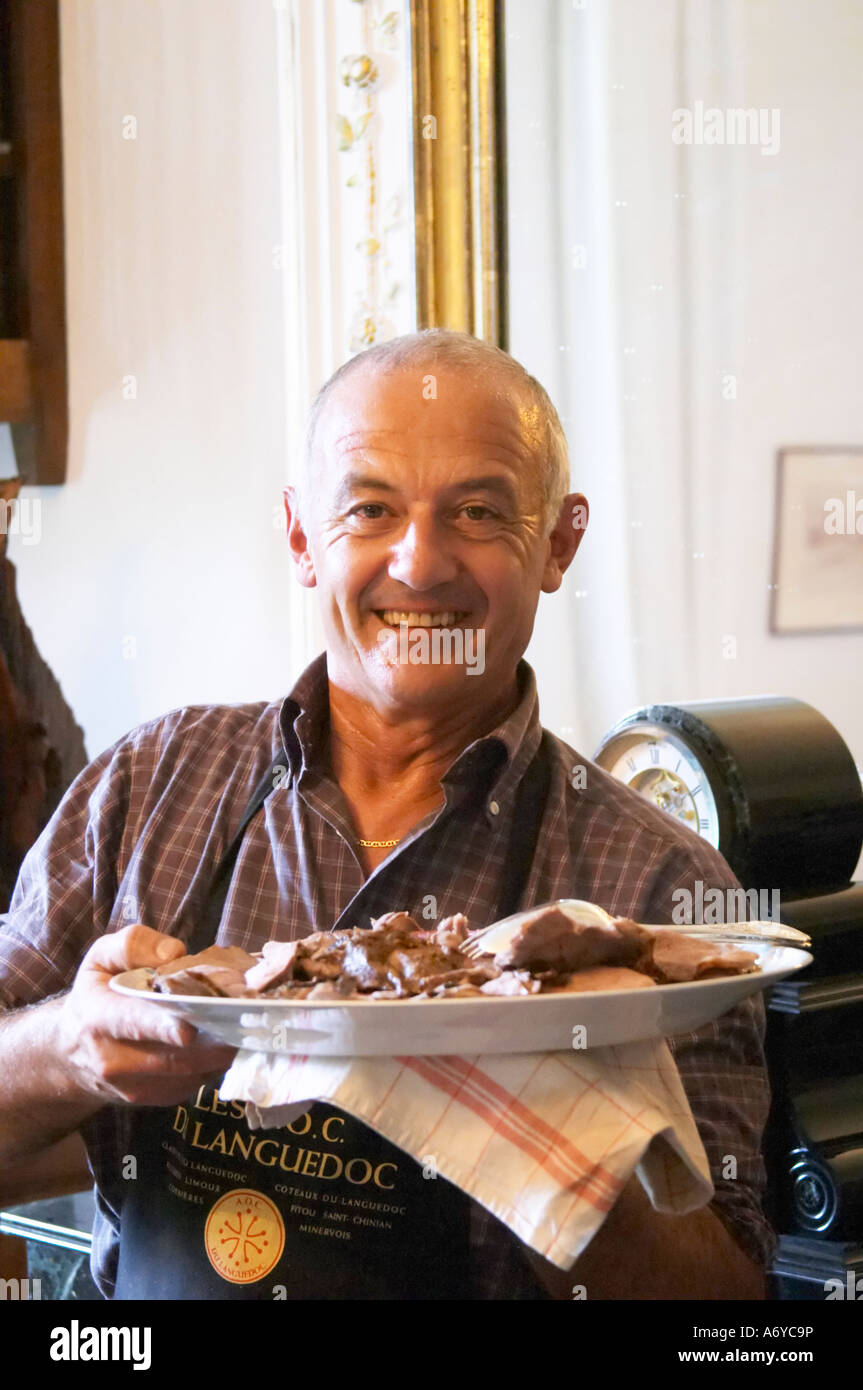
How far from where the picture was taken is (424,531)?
48.1 inches

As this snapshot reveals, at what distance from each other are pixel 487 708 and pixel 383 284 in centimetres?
103

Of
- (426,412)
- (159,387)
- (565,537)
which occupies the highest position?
(159,387)

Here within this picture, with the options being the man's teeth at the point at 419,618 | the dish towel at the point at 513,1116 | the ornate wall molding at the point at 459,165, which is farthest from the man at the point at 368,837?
the ornate wall molding at the point at 459,165

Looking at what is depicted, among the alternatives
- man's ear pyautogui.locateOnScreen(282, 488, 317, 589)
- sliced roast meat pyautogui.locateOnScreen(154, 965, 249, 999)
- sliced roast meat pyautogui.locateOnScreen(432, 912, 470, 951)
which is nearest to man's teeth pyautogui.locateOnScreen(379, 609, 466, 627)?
man's ear pyautogui.locateOnScreen(282, 488, 317, 589)

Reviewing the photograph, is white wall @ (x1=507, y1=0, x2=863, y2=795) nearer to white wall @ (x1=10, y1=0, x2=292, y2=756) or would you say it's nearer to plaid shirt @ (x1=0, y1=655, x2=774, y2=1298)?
white wall @ (x1=10, y1=0, x2=292, y2=756)

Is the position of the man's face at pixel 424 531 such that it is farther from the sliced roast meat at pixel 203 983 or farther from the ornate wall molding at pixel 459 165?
the ornate wall molding at pixel 459 165

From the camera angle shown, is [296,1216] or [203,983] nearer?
[203,983]

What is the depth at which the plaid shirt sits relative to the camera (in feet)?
3.92

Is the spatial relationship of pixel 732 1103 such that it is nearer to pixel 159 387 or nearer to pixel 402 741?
pixel 402 741

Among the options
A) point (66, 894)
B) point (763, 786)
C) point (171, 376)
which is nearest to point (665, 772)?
point (763, 786)

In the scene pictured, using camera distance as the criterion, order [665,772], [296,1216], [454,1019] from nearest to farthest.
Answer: [454,1019], [296,1216], [665,772]

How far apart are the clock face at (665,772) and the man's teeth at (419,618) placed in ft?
0.98

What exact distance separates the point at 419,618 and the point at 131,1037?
46 cm

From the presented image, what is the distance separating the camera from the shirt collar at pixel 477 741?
124cm
